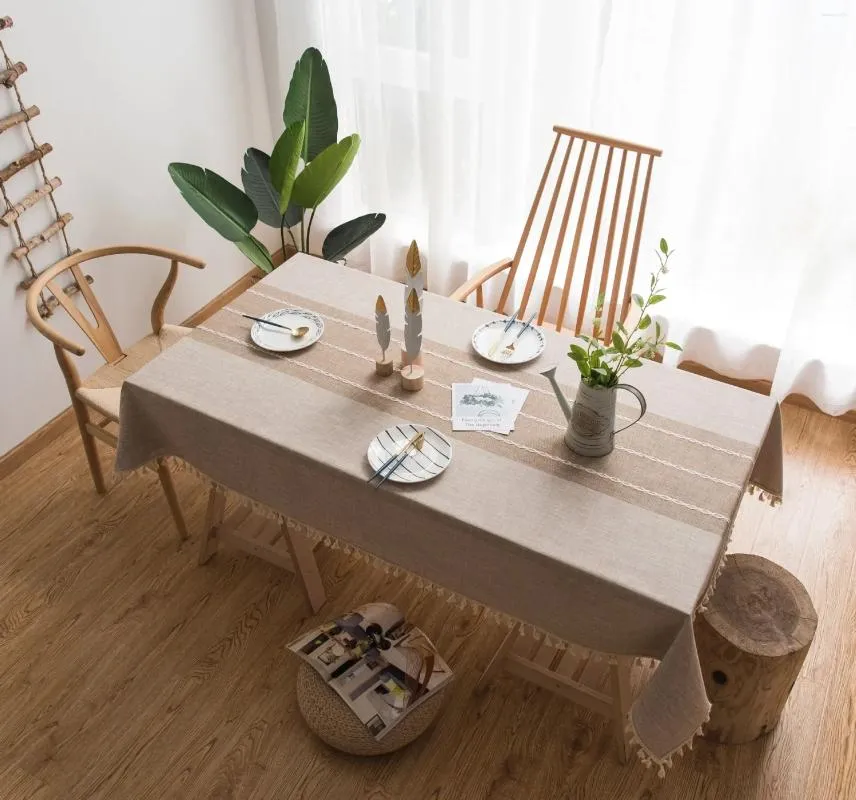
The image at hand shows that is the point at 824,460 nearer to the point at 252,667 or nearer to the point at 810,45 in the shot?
the point at 810,45

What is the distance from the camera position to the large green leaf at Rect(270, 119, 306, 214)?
8.23 feet

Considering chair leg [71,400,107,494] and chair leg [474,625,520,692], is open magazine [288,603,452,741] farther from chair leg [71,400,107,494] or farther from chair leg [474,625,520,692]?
chair leg [71,400,107,494]

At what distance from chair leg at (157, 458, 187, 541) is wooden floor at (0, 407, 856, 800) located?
46mm

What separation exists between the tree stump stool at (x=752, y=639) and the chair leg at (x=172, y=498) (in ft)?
4.53

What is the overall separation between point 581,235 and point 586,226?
230 mm

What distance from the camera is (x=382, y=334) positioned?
72.2 inches

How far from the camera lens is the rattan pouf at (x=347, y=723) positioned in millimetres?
1894

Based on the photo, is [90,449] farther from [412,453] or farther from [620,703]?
[620,703]

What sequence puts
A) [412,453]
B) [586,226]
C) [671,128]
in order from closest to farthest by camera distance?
[412,453], [671,128], [586,226]

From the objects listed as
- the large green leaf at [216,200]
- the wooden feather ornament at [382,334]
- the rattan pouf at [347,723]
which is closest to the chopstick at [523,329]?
the wooden feather ornament at [382,334]

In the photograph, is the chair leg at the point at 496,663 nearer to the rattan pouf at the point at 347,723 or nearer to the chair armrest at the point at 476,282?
the rattan pouf at the point at 347,723

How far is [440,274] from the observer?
324 centimetres

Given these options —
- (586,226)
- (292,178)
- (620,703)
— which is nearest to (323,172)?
(292,178)

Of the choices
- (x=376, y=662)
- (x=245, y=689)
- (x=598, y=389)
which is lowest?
(x=245, y=689)
